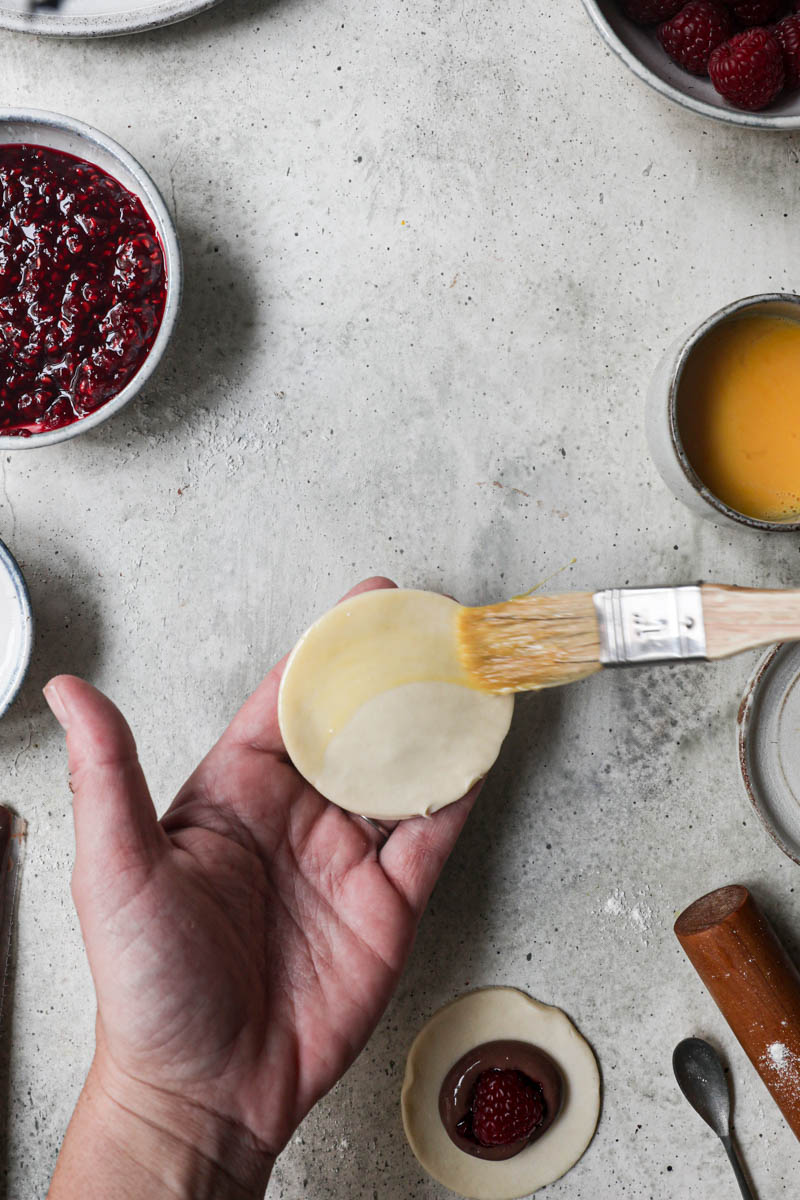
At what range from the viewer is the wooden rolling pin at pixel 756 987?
1.44 m

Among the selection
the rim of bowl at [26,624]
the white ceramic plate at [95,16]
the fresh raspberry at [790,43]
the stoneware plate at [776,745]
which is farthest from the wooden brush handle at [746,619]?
the white ceramic plate at [95,16]

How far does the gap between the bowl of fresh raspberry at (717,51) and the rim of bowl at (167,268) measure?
71 centimetres

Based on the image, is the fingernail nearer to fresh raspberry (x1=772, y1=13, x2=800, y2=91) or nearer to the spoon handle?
the spoon handle

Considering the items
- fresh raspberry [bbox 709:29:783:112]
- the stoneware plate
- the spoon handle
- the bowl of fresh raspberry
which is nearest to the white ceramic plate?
the bowl of fresh raspberry

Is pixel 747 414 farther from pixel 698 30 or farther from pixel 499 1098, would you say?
pixel 499 1098

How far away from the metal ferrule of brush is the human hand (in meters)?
0.37

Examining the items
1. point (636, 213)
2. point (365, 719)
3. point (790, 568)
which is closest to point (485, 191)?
point (636, 213)

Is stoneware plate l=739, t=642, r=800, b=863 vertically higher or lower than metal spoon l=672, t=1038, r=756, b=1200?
higher

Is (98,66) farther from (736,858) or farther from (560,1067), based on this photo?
(560,1067)

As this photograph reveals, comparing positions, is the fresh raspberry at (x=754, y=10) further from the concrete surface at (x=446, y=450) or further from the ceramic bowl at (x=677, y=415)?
the ceramic bowl at (x=677, y=415)

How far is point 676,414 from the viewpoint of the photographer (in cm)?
143

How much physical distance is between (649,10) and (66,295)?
0.99m

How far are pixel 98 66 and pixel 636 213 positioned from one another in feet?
3.06

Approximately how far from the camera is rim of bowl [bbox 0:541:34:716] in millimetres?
1470
